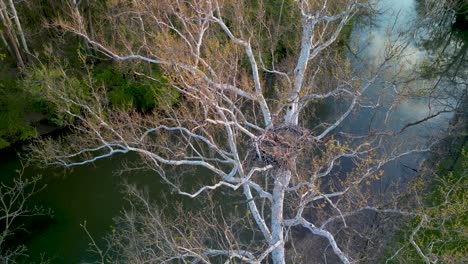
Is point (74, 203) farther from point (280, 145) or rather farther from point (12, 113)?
point (280, 145)

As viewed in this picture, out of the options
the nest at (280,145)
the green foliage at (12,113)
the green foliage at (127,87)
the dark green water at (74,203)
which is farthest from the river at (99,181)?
the nest at (280,145)

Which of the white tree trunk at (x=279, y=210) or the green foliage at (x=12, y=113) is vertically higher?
the green foliage at (x=12, y=113)

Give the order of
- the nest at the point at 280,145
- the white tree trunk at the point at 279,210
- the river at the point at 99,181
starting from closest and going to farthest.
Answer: the nest at the point at 280,145 → the white tree trunk at the point at 279,210 → the river at the point at 99,181

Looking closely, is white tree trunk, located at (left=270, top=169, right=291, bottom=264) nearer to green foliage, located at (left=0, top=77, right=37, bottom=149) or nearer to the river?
the river

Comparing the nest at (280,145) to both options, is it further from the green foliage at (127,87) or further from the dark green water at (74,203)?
the green foliage at (127,87)

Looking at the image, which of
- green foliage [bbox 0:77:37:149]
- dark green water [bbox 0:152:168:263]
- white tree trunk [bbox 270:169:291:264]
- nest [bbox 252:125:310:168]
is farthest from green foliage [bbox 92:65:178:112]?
white tree trunk [bbox 270:169:291:264]

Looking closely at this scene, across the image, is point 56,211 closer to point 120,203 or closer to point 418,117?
point 120,203

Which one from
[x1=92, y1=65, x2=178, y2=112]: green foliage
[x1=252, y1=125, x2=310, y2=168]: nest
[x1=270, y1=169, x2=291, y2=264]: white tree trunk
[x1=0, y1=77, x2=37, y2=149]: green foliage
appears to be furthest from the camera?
[x1=92, y1=65, x2=178, y2=112]: green foliage

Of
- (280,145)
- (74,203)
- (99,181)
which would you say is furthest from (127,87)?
(280,145)
